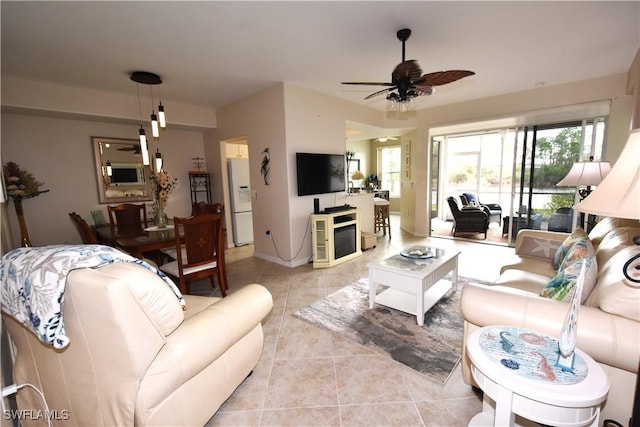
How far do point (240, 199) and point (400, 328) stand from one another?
3877 mm

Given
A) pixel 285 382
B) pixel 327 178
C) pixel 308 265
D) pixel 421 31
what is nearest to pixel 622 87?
pixel 421 31

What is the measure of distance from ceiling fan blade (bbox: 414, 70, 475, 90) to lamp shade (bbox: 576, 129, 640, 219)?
61.1 inches

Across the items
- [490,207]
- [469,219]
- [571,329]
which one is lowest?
[469,219]

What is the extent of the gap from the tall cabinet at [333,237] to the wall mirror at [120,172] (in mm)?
Answer: 3082

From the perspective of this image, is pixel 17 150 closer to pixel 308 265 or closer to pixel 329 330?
pixel 308 265

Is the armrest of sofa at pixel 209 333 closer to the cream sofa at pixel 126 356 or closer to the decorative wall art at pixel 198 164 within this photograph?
the cream sofa at pixel 126 356

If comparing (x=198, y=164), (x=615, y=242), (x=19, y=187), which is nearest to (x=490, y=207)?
(x=615, y=242)

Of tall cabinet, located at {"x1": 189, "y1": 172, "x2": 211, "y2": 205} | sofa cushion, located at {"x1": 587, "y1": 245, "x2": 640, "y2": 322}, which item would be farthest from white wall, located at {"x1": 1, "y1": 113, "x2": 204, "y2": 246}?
sofa cushion, located at {"x1": 587, "y1": 245, "x2": 640, "y2": 322}

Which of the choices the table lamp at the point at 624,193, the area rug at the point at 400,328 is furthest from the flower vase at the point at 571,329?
the area rug at the point at 400,328

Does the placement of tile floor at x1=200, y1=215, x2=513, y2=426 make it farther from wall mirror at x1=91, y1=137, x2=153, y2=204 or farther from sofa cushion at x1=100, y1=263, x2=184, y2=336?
wall mirror at x1=91, y1=137, x2=153, y2=204

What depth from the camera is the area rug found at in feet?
6.46

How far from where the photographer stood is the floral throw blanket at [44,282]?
1036 millimetres

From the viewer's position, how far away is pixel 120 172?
177 inches

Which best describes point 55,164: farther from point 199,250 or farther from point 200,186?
point 199,250
